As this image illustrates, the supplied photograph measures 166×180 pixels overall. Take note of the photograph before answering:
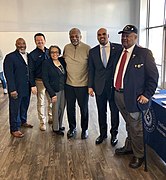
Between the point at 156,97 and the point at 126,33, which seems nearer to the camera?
the point at 126,33

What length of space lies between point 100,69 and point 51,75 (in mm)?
760

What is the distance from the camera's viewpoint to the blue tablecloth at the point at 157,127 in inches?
102

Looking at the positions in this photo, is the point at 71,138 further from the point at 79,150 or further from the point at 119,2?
the point at 119,2

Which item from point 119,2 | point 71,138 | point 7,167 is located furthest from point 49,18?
point 7,167

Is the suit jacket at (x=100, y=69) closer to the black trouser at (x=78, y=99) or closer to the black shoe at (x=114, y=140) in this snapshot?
the black trouser at (x=78, y=99)

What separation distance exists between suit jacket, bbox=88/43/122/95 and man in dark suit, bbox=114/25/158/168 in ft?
1.04

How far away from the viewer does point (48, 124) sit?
4227 mm

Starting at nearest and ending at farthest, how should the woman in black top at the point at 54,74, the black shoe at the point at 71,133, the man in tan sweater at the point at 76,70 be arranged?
the man in tan sweater at the point at 76,70
the woman in black top at the point at 54,74
the black shoe at the point at 71,133

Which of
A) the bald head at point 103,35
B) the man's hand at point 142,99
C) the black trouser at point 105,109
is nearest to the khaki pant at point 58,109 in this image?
the black trouser at point 105,109

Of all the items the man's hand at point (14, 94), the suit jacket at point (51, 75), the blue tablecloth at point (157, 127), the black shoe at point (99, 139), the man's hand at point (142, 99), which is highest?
the suit jacket at point (51, 75)

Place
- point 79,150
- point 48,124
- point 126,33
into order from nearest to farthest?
point 126,33 → point 79,150 → point 48,124

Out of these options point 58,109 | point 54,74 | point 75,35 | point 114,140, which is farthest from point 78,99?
point 75,35

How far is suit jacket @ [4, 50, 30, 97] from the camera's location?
3.33m

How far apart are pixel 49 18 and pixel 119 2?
101 inches
